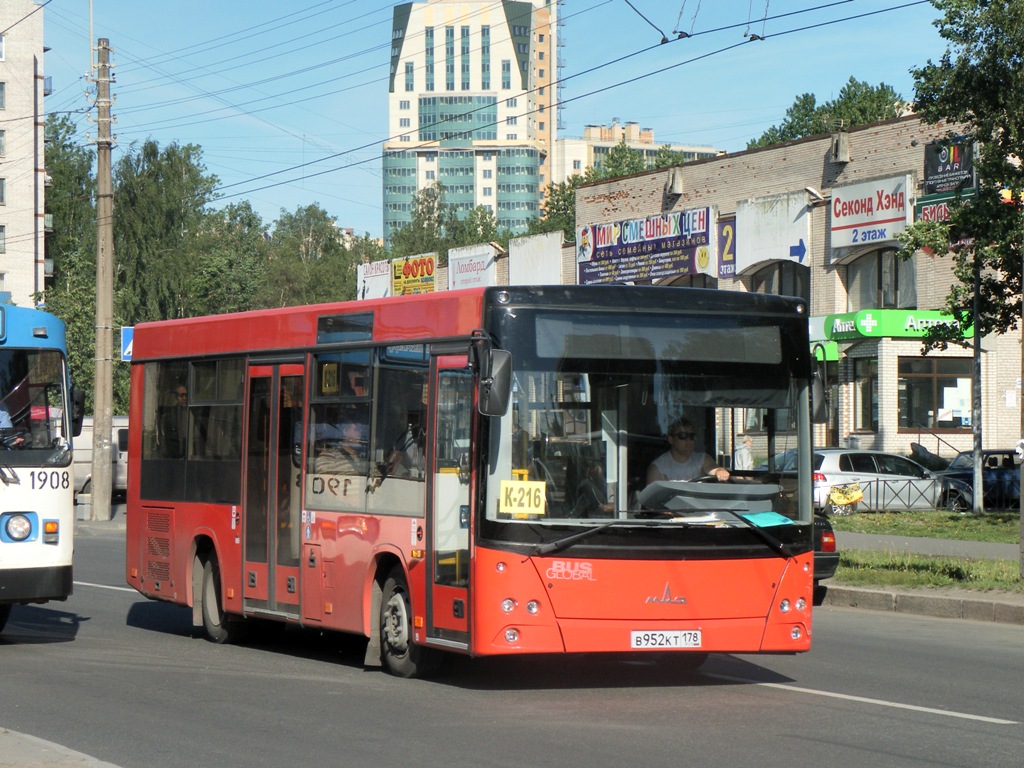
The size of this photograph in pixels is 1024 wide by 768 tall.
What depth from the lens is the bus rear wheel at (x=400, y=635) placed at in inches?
405

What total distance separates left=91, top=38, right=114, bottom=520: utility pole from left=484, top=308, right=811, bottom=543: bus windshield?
22615 mm

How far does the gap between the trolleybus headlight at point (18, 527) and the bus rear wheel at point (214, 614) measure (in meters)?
1.60

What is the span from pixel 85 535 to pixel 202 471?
17374 millimetres

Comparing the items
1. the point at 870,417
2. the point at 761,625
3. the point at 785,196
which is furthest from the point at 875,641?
the point at 785,196

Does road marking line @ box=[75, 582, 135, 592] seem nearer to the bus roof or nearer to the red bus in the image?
the bus roof

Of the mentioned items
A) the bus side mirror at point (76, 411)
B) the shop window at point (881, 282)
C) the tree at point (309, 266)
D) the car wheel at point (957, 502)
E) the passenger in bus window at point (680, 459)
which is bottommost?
the car wheel at point (957, 502)

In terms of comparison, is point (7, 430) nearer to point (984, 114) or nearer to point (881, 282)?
point (984, 114)

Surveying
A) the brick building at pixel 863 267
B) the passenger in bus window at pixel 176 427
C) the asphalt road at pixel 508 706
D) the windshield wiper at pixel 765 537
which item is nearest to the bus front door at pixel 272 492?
the asphalt road at pixel 508 706

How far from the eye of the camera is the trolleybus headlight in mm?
12047

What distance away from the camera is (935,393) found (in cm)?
3972

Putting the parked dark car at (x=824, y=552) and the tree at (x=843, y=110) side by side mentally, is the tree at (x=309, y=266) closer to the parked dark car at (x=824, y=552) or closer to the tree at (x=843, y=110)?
the tree at (x=843, y=110)

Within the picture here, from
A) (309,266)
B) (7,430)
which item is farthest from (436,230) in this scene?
(7,430)

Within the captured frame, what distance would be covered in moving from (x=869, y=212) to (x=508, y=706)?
32.7 metres

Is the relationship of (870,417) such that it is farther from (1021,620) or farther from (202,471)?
(202,471)
